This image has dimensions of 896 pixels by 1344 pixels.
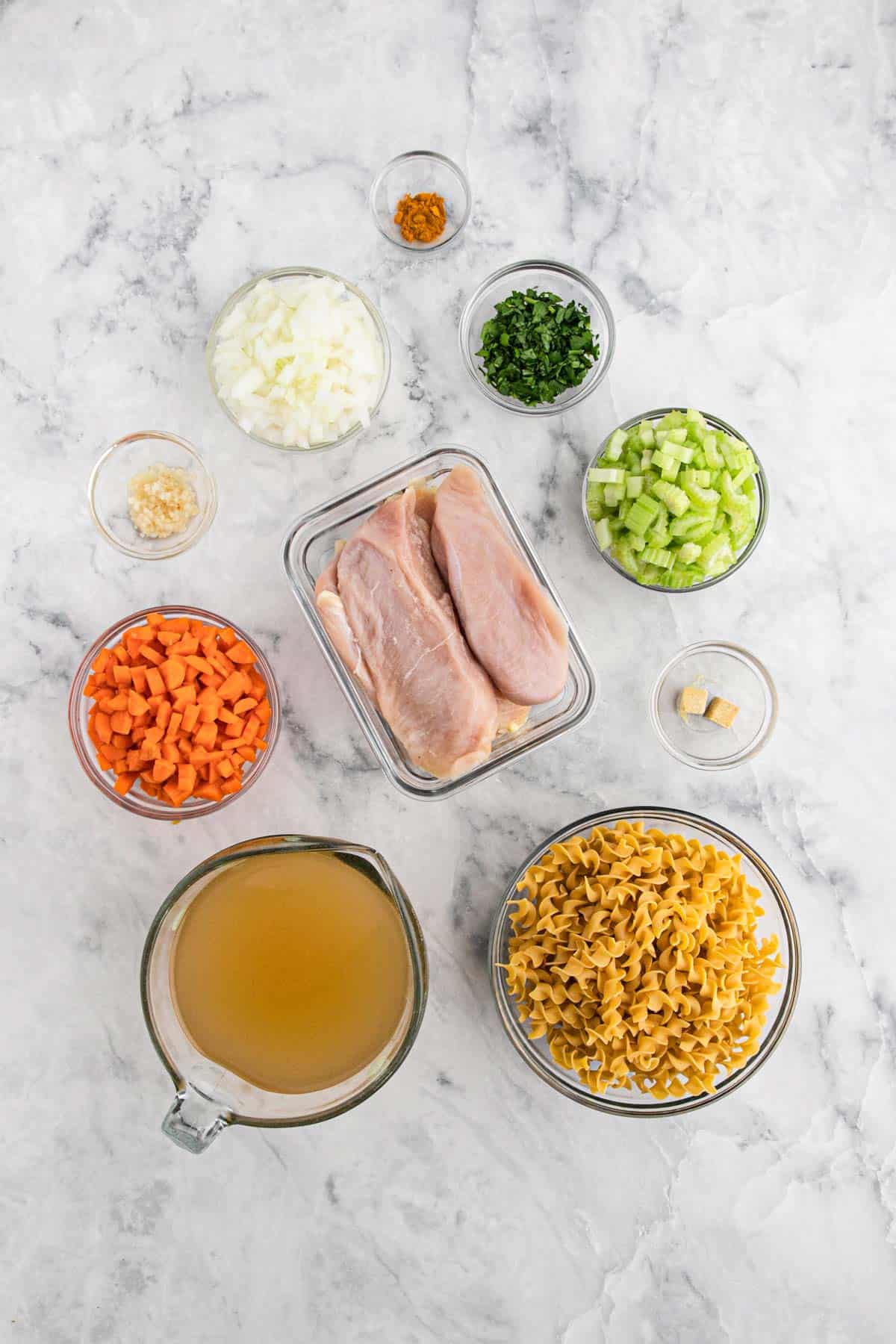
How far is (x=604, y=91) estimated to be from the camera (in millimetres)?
2225

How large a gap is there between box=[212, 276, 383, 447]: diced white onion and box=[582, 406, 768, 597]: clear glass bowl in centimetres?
54

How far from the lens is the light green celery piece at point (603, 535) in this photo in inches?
82.1

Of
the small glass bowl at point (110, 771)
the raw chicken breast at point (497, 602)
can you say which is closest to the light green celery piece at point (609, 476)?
the raw chicken breast at point (497, 602)

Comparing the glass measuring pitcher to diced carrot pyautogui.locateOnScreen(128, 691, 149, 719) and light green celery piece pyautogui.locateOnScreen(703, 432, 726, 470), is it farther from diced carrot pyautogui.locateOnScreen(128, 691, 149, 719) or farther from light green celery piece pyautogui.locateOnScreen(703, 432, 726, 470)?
light green celery piece pyautogui.locateOnScreen(703, 432, 726, 470)

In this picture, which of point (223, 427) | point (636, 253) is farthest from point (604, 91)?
point (223, 427)

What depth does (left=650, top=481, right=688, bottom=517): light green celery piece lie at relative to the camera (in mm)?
1975

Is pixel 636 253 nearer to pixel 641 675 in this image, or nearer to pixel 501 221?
pixel 501 221

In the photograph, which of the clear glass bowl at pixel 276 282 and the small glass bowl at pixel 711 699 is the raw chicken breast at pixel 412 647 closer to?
the clear glass bowl at pixel 276 282

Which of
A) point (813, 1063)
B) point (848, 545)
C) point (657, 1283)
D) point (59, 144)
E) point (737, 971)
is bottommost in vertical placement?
point (657, 1283)

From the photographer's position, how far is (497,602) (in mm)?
1869

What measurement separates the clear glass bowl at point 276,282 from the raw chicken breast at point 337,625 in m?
0.35

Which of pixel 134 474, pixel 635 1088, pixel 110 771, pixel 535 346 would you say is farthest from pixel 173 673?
pixel 635 1088

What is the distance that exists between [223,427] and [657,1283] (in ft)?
7.47

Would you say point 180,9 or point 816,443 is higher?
point 180,9
